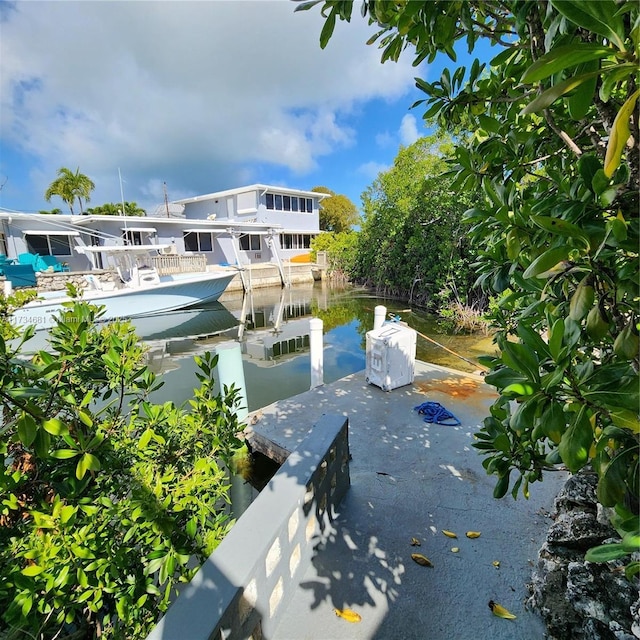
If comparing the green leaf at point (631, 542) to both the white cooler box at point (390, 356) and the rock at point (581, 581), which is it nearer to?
the rock at point (581, 581)

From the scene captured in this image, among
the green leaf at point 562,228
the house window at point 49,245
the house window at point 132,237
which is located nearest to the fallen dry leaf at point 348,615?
the green leaf at point 562,228

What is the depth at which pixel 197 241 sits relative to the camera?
67.8 feet

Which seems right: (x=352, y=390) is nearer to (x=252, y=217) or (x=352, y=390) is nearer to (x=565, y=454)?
(x=565, y=454)

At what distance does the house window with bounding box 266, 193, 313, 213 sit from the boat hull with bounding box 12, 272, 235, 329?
10.7m

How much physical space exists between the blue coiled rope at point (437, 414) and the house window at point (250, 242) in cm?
2026

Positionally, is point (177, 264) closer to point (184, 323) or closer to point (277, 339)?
point (184, 323)

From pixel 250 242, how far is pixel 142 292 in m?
12.2

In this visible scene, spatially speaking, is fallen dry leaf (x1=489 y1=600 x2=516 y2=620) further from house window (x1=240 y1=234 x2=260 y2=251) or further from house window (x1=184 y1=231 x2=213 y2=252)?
house window (x1=240 y1=234 x2=260 y2=251)

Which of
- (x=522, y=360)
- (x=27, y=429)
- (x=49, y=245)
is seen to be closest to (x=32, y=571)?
(x=27, y=429)

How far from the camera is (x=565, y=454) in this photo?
72 centimetres

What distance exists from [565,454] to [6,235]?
1987 centimetres

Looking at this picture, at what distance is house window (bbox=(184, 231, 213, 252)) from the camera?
66.2 feet

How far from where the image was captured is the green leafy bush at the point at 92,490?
1.13 metres

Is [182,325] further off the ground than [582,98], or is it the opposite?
[582,98]
